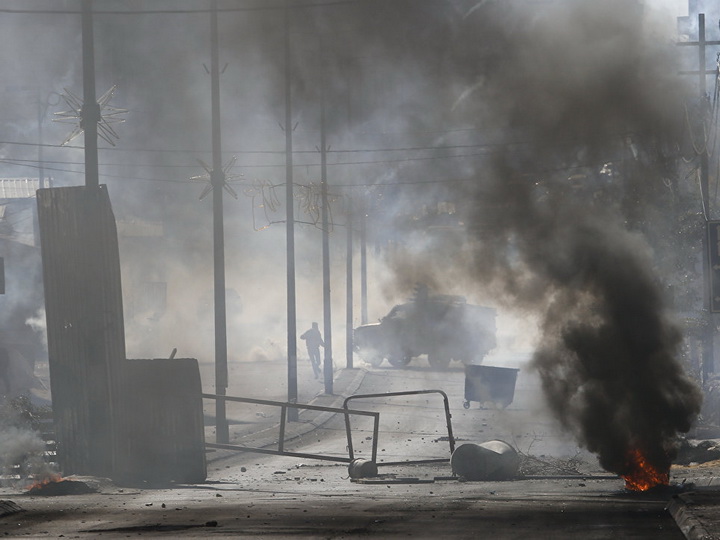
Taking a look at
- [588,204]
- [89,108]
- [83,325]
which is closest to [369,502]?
[83,325]

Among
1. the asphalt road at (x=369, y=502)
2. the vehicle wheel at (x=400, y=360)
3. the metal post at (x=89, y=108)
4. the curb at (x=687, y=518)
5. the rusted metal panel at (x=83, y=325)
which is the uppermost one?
the metal post at (x=89, y=108)

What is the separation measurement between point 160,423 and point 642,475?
625 centimetres

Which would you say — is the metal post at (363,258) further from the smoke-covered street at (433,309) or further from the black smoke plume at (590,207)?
the black smoke plume at (590,207)

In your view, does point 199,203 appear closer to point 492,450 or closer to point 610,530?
point 492,450

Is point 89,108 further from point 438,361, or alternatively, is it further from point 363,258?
point 363,258

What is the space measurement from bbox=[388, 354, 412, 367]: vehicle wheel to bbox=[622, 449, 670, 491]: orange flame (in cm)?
2740

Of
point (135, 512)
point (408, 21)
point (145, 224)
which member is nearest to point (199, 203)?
point (145, 224)

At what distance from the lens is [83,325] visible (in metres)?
14.7

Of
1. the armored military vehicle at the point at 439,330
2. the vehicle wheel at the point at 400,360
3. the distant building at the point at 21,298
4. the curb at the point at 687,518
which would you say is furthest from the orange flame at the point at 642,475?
the vehicle wheel at the point at 400,360

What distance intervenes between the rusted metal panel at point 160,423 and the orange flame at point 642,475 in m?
5.67

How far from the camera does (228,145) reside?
3950cm

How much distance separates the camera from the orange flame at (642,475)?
1209cm

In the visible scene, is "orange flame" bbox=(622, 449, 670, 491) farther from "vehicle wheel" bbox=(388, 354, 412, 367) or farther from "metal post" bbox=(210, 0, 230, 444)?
"vehicle wheel" bbox=(388, 354, 412, 367)

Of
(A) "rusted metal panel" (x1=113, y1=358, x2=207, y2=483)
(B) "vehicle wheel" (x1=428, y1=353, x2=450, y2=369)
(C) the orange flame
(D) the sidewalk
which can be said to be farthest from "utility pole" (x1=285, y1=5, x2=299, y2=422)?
(D) the sidewalk
